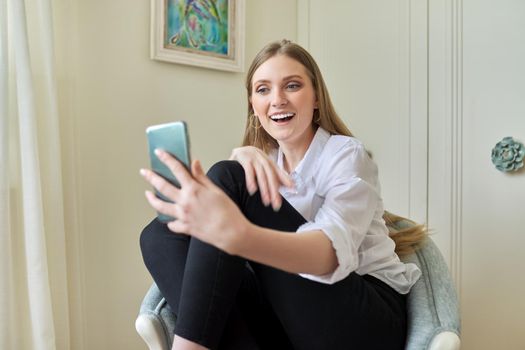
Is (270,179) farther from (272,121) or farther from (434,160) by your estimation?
(434,160)

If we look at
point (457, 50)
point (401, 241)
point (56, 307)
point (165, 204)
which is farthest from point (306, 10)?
point (165, 204)

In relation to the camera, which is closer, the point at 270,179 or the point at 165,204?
the point at 165,204

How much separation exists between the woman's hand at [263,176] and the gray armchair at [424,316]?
0.40m

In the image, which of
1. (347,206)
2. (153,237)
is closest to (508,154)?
(347,206)

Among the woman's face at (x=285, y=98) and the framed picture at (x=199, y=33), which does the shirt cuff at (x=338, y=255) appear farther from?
the framed picture at (x=199, y=33)

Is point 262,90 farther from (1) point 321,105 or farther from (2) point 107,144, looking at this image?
(2) point 107,144

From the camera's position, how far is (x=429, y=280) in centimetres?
119

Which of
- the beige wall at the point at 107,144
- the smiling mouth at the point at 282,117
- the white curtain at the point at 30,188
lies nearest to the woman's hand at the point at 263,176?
the smiling mouth at the point at 282,117

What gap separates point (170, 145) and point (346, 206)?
367 mm

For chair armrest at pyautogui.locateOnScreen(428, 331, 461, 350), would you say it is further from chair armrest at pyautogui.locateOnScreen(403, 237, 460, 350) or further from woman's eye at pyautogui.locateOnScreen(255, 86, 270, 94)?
woman's eye at pyautogui.locateOnScreen(255, 86, 270, 94)

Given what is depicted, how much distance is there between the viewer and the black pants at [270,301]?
907mm

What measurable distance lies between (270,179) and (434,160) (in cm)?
108

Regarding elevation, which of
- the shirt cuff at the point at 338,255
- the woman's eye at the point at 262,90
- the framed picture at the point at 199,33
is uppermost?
the framed picture at the point at 199,33

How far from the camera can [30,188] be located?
148 centimetres
